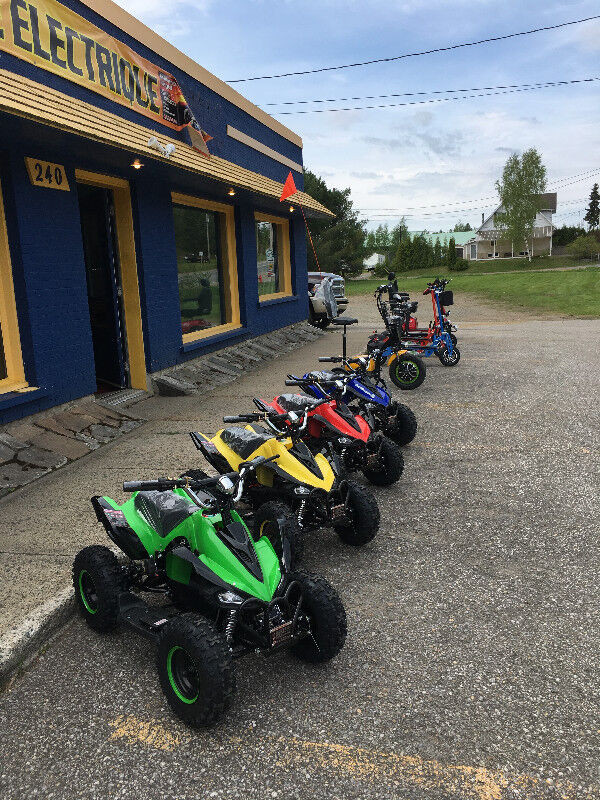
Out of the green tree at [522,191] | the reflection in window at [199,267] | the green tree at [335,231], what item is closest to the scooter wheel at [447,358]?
the reflection in window at [199,267]

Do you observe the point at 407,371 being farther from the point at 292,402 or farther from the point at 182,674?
the point at 182,674

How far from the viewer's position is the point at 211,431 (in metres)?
7.22

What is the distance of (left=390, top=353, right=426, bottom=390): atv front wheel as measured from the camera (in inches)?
376

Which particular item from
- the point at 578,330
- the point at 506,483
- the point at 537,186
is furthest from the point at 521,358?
the point at 537,186

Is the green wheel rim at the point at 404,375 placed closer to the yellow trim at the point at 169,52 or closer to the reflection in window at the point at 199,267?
the reflection in window at the point at 199,267

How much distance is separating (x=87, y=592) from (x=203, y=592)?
900 millimetres

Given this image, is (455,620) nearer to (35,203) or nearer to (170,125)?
(35,203)

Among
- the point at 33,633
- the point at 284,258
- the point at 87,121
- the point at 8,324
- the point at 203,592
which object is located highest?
the point at 87,121

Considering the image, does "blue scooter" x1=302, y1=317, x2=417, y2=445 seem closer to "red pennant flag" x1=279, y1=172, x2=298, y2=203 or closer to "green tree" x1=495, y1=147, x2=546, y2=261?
"red pennant flag" x1=279, y1=172, x2=298, y2=203

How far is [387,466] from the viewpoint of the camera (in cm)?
538

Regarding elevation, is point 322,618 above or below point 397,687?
above

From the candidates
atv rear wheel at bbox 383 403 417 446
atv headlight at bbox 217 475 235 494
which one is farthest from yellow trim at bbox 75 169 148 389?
atv headlight at bbox 217 475 235 494

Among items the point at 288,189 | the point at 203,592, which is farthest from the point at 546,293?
the point at 203,592

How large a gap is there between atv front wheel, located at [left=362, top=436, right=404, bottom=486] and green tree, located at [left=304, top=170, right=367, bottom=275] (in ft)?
142
